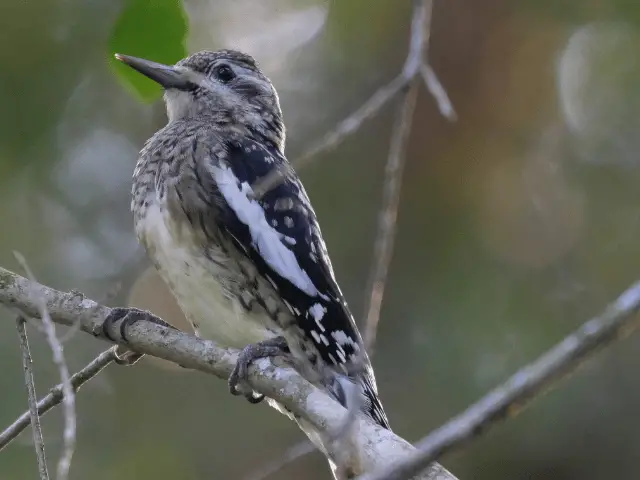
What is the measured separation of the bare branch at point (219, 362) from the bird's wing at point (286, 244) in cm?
44

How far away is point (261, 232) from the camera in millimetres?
3008

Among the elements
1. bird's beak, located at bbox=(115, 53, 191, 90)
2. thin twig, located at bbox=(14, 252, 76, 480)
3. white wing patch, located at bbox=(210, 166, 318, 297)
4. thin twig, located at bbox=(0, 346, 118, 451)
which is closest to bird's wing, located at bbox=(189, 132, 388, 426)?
white wing patch, located at bbox=(210, 166, 318, 297)

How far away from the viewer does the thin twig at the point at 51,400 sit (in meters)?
2.38

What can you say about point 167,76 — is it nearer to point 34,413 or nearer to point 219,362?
point 219,362

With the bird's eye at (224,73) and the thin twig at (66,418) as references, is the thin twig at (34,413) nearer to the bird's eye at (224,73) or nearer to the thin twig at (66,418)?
the thin twig at (66,418)

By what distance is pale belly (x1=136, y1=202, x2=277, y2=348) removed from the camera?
2936 mm

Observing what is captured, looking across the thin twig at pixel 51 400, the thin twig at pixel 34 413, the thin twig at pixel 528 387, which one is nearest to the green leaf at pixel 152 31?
the thin twig at pixel 34 413

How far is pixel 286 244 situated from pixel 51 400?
0.97m

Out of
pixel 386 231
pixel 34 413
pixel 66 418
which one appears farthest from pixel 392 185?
pixel 34 413

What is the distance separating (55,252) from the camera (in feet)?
16.5

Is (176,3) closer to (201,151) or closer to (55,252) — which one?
(201,151)

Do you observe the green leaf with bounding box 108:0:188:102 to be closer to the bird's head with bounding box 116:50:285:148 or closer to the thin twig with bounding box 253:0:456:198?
the thin twig with bounding box 253:0:456:198

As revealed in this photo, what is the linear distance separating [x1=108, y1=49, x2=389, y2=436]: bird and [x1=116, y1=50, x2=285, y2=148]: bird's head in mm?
297

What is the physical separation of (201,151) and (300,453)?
A: 1420 mm
